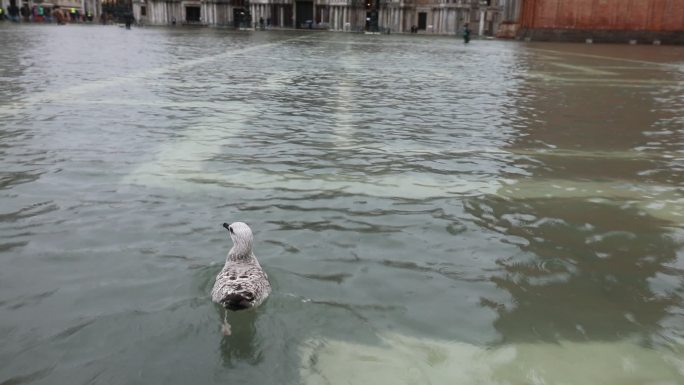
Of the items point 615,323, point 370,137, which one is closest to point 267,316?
point 615,323

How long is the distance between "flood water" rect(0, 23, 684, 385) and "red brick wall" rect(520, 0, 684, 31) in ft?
116

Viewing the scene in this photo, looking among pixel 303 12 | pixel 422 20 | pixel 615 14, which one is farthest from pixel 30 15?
pixel 615 14

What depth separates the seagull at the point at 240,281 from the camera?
14.0ft

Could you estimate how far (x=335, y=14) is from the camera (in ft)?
257

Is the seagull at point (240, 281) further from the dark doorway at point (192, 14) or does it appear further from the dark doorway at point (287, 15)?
the dark doorway at point (192, 14)

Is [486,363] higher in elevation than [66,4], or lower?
lower

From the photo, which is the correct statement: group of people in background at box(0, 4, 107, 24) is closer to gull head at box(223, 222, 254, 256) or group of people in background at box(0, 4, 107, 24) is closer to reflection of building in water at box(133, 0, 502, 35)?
reflection of building in water at box(133, 0, 502, 35)

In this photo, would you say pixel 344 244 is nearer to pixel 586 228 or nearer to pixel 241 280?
pixel 241 280

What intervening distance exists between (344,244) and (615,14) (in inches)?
1766

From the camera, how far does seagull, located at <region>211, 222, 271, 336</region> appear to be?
14.0 feet

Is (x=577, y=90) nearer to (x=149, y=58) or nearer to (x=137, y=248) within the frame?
(x=137, y=248)

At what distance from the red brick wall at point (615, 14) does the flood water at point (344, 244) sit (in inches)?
1389

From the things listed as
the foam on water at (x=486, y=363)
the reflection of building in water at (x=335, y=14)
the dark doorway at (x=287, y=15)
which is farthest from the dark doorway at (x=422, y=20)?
the foam on water at (x=486, y=363)

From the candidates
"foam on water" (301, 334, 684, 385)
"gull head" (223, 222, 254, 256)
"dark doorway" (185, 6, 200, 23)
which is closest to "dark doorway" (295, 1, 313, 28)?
"dark doorway" (185, 6, 200, 23)
